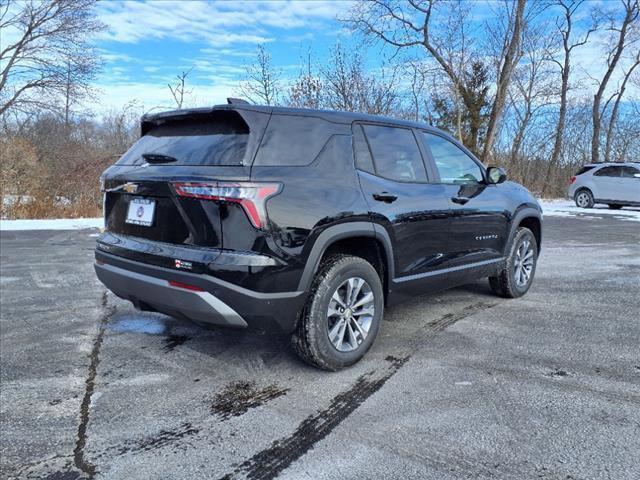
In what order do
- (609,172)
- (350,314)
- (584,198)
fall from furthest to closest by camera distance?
(584,198) < (609,172) < (350,314)

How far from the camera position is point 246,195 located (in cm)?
275

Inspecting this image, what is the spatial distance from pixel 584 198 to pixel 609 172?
1.27m

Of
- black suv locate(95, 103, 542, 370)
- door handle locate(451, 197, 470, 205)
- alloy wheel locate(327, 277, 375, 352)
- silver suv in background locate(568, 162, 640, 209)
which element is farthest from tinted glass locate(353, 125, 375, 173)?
silver suv in background locate(568, 162, 640, 209)

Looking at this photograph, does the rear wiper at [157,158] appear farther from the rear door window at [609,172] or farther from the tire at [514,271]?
the rear door window at [609,172]

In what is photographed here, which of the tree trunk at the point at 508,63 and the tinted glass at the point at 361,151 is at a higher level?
the tree trunk at the point at 508,63

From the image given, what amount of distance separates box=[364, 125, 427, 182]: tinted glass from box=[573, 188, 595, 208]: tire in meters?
17.0

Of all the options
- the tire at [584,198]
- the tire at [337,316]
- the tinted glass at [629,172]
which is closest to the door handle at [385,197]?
the tire at [337,316]

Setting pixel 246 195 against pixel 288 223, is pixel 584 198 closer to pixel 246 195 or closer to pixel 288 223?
pixel 288 223

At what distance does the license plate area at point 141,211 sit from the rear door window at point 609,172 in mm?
18559

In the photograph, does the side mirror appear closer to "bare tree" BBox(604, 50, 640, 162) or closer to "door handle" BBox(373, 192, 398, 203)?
"door handle" BBox(373, 192, 398, 203)

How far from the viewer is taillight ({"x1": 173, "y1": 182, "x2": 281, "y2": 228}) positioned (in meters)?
2.76

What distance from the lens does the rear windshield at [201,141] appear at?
2936 mm

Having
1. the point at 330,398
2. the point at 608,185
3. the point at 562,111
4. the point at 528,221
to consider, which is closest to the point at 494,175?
the point at 528,221

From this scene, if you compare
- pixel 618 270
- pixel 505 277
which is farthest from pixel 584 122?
pixel 505 277
